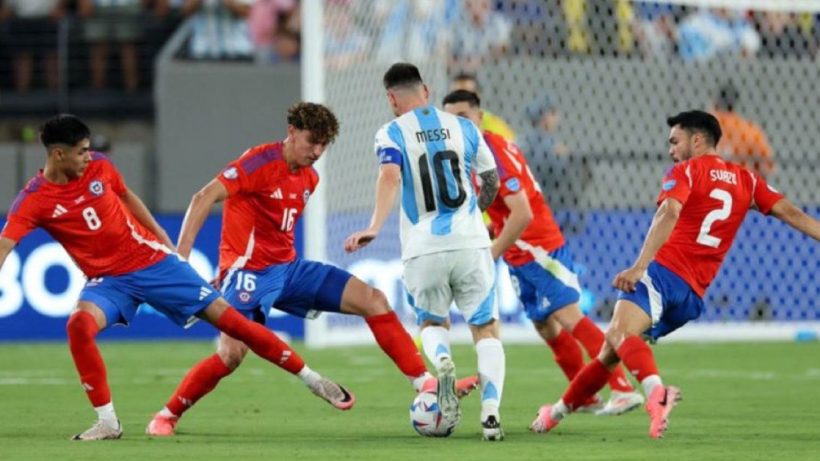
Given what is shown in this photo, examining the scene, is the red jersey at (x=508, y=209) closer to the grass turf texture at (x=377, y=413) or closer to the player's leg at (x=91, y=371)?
the grass turf texture at (x=377, y=413)

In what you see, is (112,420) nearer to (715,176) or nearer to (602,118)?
(715,176)

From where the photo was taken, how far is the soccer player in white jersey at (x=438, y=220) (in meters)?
9.16

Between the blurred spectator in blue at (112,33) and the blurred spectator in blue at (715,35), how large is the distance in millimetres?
7167

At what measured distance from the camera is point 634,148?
1867 centimetres

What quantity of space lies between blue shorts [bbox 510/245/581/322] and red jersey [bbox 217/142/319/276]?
1813 millimetres

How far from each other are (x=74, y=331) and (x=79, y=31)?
14061 mm

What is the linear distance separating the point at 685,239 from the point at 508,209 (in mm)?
1496

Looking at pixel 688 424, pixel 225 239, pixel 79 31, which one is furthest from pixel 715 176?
pixel 79 31

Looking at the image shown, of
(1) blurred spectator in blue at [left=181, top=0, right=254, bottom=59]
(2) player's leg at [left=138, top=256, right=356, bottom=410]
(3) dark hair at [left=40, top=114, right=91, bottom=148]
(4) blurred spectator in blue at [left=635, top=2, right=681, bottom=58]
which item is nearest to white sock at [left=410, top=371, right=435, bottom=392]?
(2) player's leg at [left=138, top=256, right=356, bottom=410]

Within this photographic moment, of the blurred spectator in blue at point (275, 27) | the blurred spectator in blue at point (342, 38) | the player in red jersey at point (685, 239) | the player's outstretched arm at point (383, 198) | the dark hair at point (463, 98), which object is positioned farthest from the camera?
the blurred spectator in blue at point (275, 27)

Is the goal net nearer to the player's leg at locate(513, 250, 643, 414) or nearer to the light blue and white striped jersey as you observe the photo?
the player's leg at locate(513, 250, 643, 414)

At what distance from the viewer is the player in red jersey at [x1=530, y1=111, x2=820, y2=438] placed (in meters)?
9.32

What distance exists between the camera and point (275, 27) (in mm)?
21609

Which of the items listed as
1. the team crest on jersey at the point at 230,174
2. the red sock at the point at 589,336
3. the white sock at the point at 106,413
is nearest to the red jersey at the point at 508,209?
the red sock at the point at 589,336
